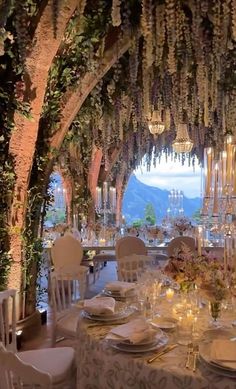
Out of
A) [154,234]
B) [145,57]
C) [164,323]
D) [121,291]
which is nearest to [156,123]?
[154,234]

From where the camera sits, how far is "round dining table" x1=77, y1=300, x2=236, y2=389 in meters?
1.72

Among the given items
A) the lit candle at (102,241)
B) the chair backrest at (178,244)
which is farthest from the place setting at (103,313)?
the lit candle at (102,241)

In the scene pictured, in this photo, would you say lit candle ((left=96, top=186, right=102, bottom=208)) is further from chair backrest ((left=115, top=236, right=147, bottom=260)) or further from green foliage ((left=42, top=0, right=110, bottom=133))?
green foliage ((left=42, top=0, right=110, bottom=133))

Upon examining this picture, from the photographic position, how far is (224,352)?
5.89 feet

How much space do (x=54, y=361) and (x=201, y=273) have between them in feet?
3.44

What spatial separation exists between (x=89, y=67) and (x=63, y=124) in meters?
0.66

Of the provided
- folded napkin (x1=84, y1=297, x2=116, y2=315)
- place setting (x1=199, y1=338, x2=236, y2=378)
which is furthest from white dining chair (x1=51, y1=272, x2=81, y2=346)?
place setting (x1=199, y1=338, x2=236, y2=378)

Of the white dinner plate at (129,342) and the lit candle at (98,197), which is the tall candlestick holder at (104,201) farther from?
the white dinner plate at (129,342)

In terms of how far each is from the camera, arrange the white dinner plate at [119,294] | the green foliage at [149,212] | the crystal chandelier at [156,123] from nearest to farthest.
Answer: the white dinner plate at [119,294]
the crystal chandelier at [156,123]
the green foliage at [149,212]

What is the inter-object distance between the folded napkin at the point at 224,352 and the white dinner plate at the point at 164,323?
1.21 ft

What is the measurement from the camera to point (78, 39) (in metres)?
4.53

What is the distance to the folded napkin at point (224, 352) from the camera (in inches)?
68.2

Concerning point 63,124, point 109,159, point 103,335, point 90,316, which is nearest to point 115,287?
point 90,316

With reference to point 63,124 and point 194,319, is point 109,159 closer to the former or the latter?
point 63,124
